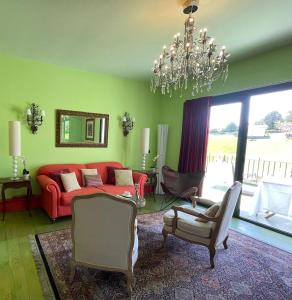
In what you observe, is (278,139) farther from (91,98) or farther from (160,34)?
(91,98)

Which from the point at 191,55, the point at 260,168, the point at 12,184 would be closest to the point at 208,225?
the point at 191,55

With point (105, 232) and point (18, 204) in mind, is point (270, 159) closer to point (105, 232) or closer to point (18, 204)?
point (105, 232)

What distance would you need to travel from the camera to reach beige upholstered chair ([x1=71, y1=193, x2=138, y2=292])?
71.3 inches

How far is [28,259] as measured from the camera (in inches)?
95.5

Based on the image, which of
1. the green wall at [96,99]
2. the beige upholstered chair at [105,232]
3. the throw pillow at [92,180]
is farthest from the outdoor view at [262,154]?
the beige upholstered chair at [105,232]

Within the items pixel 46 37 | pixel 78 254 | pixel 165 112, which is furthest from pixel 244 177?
pixel 46 37

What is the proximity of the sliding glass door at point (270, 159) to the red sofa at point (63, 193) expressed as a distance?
2.18 metres

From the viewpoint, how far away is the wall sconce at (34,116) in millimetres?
3999

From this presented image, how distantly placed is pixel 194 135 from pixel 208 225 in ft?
8.21

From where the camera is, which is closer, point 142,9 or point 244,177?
point 142,9

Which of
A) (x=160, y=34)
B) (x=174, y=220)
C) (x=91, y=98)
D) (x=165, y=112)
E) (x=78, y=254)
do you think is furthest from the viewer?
(x=165, y=112)

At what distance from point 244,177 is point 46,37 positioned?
13.3ft

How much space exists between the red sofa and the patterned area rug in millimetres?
501

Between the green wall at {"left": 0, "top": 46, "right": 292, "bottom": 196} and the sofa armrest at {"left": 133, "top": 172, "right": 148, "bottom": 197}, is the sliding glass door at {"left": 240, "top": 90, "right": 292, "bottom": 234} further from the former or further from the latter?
the sofa armrest at {"left": 133, "top": 172, "right": 148, "bottom": 197}
